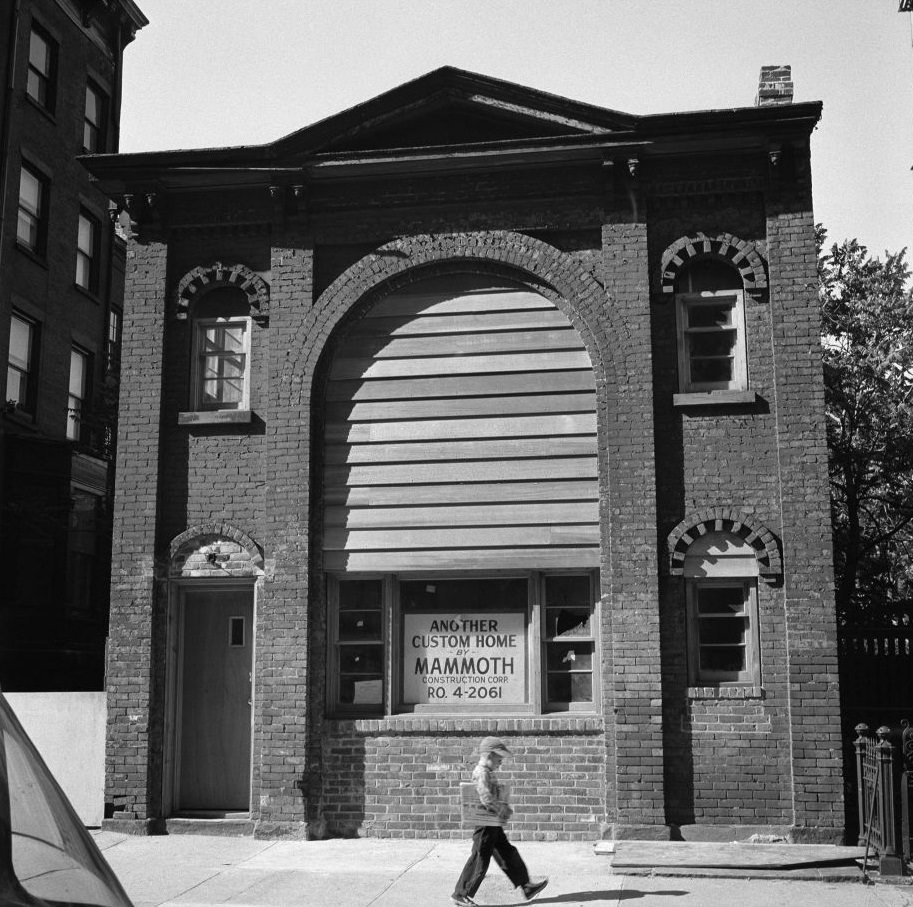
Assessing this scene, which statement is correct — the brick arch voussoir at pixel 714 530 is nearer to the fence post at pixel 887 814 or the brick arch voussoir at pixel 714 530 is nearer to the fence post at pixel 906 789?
the fence post at pixel 906 789

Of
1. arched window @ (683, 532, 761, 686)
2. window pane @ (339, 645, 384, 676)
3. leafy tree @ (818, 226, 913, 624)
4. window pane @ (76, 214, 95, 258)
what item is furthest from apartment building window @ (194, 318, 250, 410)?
window pane @ (76, 214, 95, 258)

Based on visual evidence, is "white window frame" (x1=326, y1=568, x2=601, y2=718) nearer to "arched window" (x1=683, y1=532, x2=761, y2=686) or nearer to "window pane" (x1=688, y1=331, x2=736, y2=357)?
"arched window" (x1=683, y1=532, x2=761, y2=686)

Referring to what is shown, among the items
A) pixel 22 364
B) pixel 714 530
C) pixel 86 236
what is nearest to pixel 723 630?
pixel 714 530

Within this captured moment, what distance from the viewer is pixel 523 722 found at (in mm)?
12391

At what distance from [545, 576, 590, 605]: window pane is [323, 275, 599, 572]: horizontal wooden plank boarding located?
0.31 metres

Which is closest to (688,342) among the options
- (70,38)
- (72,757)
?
(72,757)

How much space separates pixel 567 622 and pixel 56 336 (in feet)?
47.7

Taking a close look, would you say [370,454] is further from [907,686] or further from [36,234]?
[36,234]

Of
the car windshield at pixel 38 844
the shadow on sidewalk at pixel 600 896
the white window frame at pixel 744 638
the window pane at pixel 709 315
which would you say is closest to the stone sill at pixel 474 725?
the white window frame at pixel 744 638

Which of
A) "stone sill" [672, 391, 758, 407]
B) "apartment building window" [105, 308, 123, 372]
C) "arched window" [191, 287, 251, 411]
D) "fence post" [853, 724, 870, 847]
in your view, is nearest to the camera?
"fence post" [853, 724, 870, 847]

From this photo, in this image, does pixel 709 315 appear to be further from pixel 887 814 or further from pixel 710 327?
pixel 887 814

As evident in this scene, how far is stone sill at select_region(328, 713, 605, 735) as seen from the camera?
1233 centimetres

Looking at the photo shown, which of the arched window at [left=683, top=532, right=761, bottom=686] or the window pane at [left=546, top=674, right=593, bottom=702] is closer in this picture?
the arched window at [left=683, top=532, right=761, bottom=686]

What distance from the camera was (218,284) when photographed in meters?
14.0
